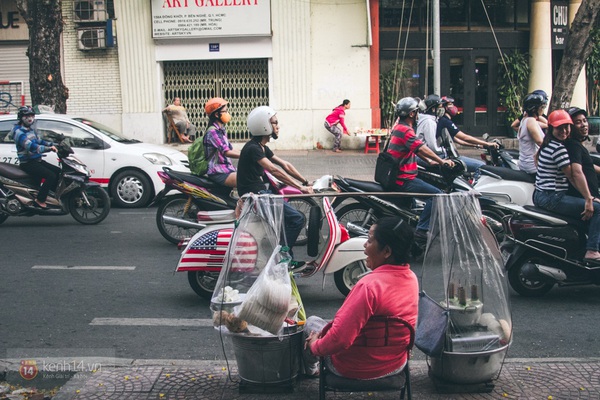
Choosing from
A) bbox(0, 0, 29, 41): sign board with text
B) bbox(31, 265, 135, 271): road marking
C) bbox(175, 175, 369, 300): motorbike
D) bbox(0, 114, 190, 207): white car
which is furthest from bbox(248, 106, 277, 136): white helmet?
bbox(0, 0, 29, 41): sign board with text

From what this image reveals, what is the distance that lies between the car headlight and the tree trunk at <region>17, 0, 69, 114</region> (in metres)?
3.99

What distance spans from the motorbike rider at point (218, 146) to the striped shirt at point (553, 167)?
11.2 ft

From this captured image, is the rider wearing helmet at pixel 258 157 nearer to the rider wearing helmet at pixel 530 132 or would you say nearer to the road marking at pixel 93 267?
the road marking at pixel 93 267

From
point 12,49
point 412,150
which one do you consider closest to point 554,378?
point 412,150

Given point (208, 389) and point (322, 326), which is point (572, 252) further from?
point (208, 389)

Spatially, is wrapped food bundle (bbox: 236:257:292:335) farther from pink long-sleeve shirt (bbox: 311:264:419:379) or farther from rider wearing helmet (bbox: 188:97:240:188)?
rider wearing helmet (bbox: 188:97:240:188)

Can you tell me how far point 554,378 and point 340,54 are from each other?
15.9 meters

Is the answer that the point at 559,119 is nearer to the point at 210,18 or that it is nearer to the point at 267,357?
the point at 267,357

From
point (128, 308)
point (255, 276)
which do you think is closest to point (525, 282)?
point (255, 276)

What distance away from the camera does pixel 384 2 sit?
2062cm

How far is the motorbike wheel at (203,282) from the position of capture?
22.6 ft

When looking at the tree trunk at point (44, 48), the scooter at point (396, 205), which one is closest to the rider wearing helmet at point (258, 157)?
the scooter at point (396, 205)

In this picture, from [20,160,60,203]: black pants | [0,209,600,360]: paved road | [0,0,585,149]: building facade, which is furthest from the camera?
[0,0,585,149]: building facade

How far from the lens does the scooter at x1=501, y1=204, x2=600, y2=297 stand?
22.4 feet
